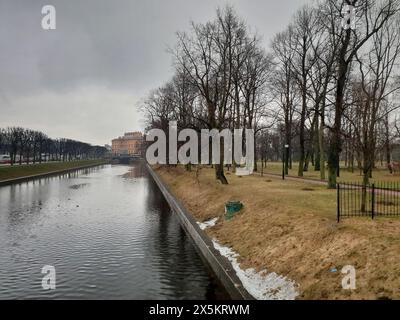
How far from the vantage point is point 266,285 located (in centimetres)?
1097

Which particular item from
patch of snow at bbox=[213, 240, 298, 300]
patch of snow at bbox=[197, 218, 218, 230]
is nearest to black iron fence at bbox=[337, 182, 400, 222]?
patch of snow at bbox=[213, 240, 298, 300]

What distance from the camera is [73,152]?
139625mm

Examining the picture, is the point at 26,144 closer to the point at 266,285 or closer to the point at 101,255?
the point at 101,255

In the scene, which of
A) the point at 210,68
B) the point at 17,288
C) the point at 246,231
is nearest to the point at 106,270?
the point at 17,288

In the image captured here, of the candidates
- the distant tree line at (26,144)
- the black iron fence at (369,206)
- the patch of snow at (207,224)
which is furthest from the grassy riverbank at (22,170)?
the black iron fence at (369,206)

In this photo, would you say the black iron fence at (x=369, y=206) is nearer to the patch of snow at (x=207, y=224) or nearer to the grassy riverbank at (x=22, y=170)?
the patch of snow at (x=207, y=224)

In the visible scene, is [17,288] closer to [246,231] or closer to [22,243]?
[22,243]

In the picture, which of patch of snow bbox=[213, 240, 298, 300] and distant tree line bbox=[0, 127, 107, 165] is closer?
patch of snow bbox=[213, 240, 298, 300]

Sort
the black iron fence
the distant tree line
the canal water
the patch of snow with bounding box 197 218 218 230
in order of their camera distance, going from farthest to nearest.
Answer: the distant tree line
the patch of snow with bounding box 197 218 218 230
the black iron fence
the canal water

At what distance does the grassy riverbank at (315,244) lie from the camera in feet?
29.2

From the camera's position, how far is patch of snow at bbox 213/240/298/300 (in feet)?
33.1

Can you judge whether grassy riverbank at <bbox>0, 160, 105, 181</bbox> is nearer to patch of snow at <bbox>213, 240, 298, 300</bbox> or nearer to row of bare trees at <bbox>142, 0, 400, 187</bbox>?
row of bare trees at <bbox>142, 0, 400, 187</bbox>

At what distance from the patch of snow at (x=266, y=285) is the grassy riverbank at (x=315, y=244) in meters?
0.25

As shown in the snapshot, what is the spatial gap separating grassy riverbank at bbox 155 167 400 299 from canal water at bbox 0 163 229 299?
205cm
